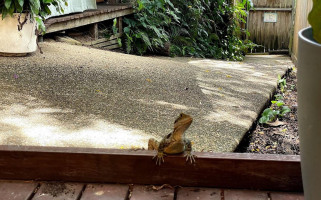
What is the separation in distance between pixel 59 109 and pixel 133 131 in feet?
2.75

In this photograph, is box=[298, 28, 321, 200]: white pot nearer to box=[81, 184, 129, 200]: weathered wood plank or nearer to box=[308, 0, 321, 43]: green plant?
box=[308, 0, 321, 43]: green plant

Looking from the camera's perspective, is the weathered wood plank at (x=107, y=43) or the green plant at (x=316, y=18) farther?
the weathered wood plank at (x=107, y=43)

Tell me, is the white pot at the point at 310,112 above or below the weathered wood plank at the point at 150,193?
above

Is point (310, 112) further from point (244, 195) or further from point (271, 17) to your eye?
point (271, 17)

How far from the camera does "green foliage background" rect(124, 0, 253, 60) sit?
8.35m

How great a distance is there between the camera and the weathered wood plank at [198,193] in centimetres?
205

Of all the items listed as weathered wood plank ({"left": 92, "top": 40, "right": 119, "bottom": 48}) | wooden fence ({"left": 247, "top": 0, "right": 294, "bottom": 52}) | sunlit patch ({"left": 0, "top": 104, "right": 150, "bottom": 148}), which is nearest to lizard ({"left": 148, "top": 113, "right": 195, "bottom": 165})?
sunlit patch ({"left": 0, "top": 104, "right": 150, "bottom": 148})

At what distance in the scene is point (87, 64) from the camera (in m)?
5.69

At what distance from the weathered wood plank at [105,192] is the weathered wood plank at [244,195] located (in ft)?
1.55

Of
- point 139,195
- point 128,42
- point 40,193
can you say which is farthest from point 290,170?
point 128,42

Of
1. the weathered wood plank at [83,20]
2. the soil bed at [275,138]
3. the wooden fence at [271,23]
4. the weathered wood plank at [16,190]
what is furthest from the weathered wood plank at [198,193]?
the wooden fence at [271,23]

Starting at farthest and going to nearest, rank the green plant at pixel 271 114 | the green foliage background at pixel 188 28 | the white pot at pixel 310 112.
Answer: the green foliage background at pixel 188 28 < the green plant at pixel 271 114 < the white pot at pixel 310 112

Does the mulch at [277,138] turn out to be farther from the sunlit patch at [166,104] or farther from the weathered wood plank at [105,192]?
the weathered wood plank at [105,192]

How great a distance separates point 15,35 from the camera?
5.37 metres
